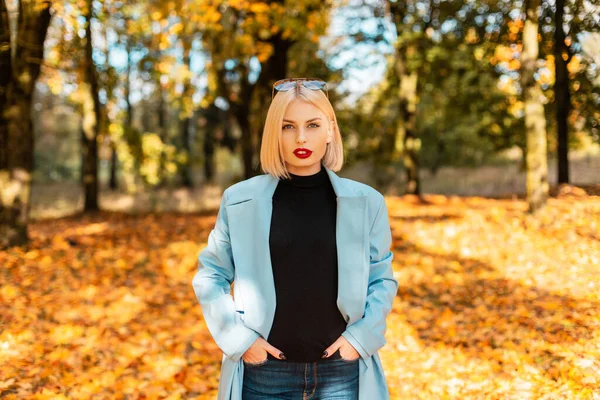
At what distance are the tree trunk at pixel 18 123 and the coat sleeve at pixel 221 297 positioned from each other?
26.8 feet

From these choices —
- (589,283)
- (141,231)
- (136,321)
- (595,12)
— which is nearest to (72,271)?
(136,321)

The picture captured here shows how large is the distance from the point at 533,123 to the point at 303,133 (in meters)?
9.71

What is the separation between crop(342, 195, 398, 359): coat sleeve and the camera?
2.24 meters

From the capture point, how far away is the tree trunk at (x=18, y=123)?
9180mm

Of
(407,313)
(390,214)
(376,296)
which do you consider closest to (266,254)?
(376,296)

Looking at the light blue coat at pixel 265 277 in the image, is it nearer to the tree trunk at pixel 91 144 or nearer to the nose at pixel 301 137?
the nose at pixel 301 137

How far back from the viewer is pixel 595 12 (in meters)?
10.5

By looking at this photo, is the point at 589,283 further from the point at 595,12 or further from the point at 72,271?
the point at 72,271

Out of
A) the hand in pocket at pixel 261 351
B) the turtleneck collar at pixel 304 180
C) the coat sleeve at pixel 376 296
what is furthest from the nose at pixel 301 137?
the hand in pocket at pixel 261 351

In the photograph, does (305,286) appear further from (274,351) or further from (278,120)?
(278,120)

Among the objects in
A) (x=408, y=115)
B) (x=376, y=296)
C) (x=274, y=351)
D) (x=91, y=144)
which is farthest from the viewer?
(x=408, y=115)

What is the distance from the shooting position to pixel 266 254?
226cm

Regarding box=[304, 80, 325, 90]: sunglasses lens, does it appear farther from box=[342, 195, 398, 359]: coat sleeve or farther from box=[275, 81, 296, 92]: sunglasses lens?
box=[342, 195, 398, 359]: coat sleeve

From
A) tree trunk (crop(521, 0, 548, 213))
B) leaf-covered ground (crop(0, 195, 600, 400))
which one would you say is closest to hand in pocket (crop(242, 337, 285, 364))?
leaf-covered ground (crop(0, 195, 600, 400))
